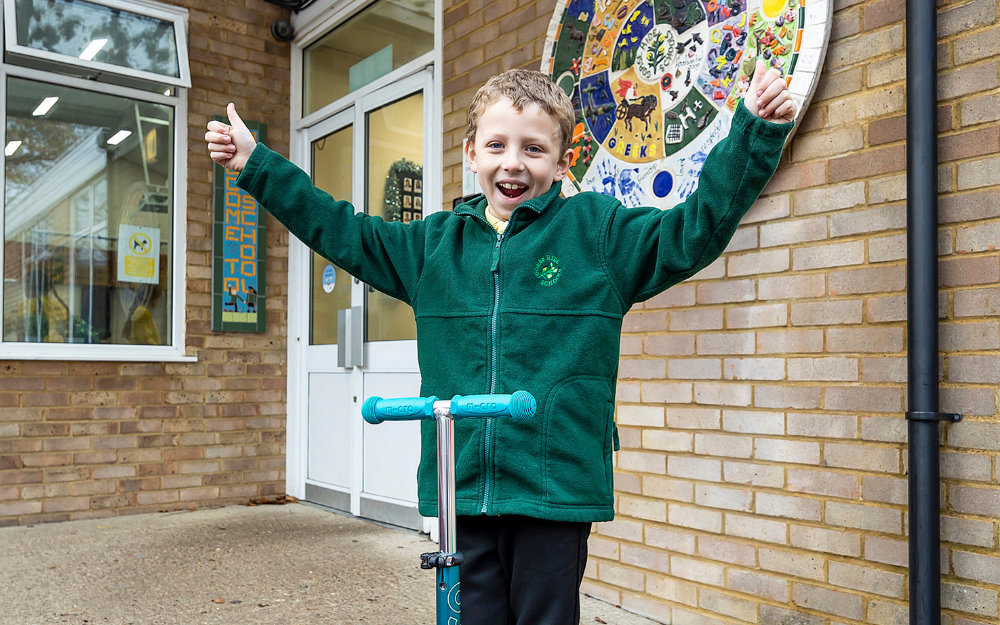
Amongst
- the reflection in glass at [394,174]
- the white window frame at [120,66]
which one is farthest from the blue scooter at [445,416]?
the white window frame at [120,66]

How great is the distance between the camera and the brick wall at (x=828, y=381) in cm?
213

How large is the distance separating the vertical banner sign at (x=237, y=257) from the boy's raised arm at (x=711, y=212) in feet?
14.3

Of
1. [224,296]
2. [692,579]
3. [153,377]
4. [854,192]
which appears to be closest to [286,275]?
[224,296]

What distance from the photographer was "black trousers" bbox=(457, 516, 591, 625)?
1529 mm

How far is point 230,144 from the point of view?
1715mm

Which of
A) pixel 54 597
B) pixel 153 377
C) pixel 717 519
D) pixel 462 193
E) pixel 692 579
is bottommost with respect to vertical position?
pixel 54 597

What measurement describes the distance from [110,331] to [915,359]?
4537 millimetres

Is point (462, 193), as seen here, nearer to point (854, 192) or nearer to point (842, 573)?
point (854, 192)

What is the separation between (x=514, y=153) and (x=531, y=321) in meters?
0.33

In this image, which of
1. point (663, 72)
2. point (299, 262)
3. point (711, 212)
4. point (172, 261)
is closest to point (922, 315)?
point (711, 212)

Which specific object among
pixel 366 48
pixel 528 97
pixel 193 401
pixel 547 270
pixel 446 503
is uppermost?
pixel 366 48

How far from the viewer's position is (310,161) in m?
5.72

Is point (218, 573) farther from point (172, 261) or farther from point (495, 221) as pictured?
point (495, 221)

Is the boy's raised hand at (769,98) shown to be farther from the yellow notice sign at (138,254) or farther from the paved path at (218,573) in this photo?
the yellow notice sign at (138,254)
